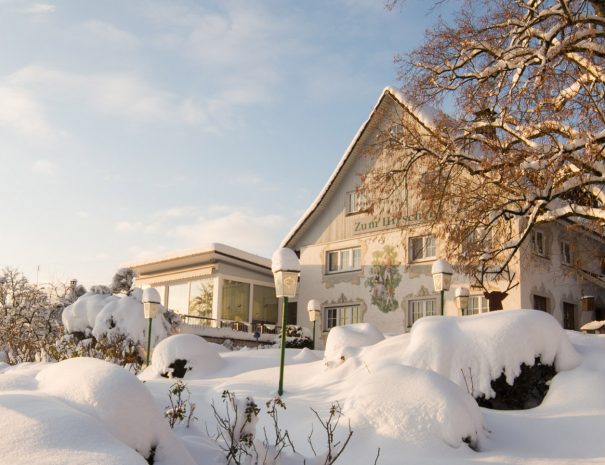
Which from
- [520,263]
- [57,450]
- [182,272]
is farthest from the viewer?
[182,272]

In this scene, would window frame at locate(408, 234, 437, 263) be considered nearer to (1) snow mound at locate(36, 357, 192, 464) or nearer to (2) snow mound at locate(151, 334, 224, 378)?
(2) snow mound at locate(151, 334, 224, 378)

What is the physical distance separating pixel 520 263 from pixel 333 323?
8226mm

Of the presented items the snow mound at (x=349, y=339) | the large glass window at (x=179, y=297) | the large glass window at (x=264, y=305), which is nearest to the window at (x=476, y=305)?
the snow mound at (x=349, y=339)

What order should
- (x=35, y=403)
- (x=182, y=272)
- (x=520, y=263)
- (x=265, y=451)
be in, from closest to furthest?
(x=35, y=403) < (x=265, y=451) < (x=520, y=263) < (x=182, y=272)

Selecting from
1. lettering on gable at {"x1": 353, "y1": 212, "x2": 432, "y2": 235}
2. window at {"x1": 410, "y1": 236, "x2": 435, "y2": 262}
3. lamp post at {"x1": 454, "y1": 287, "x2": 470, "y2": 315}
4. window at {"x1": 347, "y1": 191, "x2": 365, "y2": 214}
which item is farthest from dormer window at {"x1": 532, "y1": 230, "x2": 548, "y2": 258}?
window at {"x1": 347, "y1": 191, "x2": 365, "y2": 214}

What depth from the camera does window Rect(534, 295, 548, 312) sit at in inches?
903

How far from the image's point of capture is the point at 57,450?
3334 mm

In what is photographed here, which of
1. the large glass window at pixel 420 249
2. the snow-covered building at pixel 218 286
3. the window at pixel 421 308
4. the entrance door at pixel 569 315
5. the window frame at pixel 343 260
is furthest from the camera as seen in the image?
the snow-covered building at pixel 218 286

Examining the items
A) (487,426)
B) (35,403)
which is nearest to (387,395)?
(487,426)

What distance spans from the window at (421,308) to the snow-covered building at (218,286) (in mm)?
6902

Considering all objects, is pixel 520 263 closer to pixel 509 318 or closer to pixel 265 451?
pixel 509 318

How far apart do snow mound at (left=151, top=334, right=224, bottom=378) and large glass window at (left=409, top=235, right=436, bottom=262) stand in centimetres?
1130

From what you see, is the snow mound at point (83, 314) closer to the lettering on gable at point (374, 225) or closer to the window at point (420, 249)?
the lettering on gable at point (374, 225)

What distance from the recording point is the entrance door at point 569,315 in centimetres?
A: 2466
